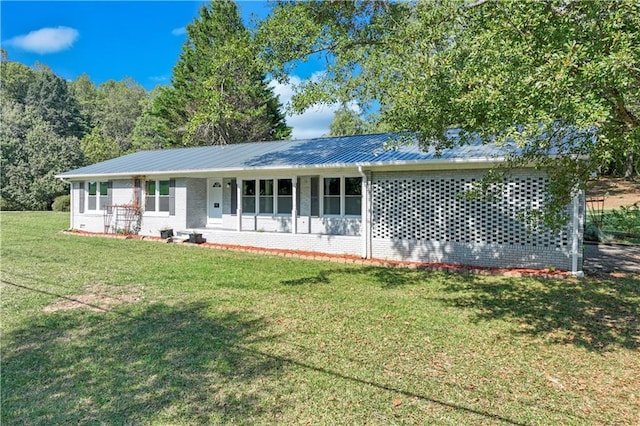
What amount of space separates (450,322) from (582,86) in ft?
11.8

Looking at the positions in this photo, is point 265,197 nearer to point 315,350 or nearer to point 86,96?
point 315,350

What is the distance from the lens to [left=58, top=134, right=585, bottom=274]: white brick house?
9.24 m

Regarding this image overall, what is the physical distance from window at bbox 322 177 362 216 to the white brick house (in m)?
0.03

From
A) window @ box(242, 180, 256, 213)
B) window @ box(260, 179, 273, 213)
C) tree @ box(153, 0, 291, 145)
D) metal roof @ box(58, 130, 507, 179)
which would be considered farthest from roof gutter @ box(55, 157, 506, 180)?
tree @ box(153, 0, 291, 145)

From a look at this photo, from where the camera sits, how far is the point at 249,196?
14.5 meters

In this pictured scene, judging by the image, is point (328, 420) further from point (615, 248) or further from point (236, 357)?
point (615, 248)

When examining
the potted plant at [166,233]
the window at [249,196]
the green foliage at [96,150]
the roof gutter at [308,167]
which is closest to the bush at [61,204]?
the green foliage at [96,150]

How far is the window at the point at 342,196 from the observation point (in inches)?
485

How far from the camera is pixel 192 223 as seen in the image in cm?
1473

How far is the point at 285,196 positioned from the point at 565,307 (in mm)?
9206

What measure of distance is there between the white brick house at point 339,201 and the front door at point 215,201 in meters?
0.04

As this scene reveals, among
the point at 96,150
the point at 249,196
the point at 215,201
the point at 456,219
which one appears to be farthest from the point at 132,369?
the point at 96,150

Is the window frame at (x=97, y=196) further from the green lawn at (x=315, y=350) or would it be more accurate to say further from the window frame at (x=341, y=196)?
the window frame at (x=341, y=196)

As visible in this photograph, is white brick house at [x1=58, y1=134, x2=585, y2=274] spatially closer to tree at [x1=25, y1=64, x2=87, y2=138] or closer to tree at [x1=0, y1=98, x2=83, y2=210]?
tree at [x1=0, y1=98, x2=83, y2=210]
